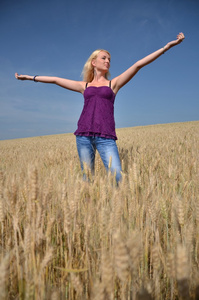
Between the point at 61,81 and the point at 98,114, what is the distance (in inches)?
30.5

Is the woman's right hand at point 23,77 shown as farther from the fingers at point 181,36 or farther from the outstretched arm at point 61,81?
the fingers at point 181,36

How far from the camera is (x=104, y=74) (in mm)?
2775

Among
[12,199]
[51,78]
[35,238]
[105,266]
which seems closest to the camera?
[105,266]

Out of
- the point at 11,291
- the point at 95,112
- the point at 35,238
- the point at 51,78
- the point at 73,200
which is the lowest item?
the point at 11,291

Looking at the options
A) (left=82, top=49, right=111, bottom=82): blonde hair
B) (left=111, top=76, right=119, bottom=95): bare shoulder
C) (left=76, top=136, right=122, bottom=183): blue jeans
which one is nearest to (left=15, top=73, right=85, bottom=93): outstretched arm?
(left=82, top=49, right=111, bottom=82): blonde hair

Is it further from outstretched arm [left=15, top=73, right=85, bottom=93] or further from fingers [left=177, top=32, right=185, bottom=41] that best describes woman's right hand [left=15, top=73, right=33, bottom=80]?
fingers [left=177, top=32, right=185, bottom=41]

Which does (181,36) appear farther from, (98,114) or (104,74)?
(98,114)

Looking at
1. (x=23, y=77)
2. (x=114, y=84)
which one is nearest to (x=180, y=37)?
(x=114, y=84)

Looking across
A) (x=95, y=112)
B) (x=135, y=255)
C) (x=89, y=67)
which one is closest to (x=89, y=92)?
(x=95, y=112)

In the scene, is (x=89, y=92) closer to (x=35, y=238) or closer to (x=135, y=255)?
(x=35, y=238)

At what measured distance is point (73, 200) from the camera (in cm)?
95

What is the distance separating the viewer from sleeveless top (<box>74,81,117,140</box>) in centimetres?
238

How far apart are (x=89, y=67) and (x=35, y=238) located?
2.45 meters

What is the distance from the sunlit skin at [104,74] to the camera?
2.24 m
